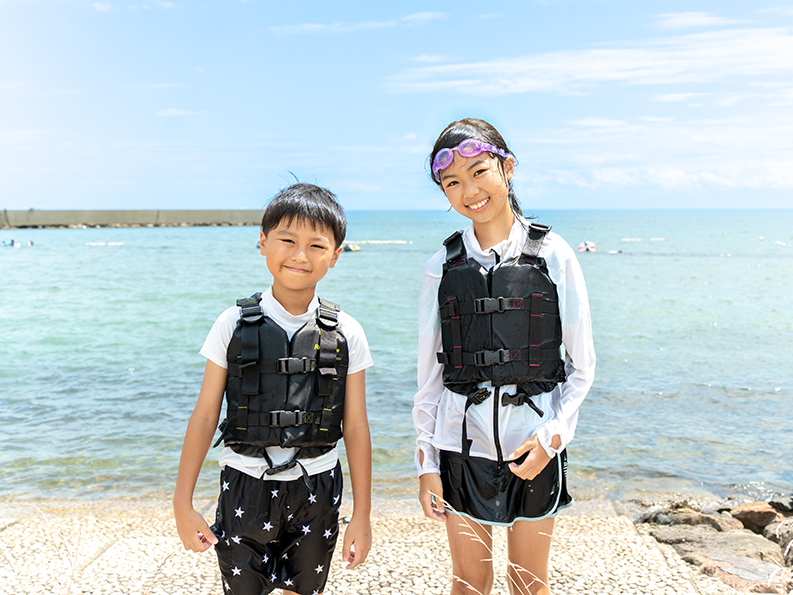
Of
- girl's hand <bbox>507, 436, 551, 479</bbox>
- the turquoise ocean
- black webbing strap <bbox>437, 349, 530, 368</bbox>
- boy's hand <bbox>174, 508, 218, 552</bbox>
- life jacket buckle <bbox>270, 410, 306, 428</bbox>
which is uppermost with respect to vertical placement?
black webbing strap <bbox>437, 349, 530, 368</bbox>

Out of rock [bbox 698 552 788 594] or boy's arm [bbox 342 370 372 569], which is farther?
rock [bbox 698 552 788 594]

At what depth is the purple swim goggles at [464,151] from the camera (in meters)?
2.60

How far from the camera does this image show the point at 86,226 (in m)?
79.4

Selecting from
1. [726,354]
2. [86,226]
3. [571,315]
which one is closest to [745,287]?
[726,354]

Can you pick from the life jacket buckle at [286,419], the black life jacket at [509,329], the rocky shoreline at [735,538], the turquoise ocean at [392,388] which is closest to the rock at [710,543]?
the rocky shoreline at [735,538]

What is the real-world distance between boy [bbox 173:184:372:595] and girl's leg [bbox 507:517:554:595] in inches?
22.6

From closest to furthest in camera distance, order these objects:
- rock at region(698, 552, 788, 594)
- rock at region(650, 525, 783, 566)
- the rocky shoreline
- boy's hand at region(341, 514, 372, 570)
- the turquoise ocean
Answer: boy's hand at region(341, 514, 372, 570) < rock at region(698, 552, 788, 594) < the rocky shoreline < rock at region(650, 525, 783, 566) < the turquoise ocean

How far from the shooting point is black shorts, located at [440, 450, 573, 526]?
2.51 metres

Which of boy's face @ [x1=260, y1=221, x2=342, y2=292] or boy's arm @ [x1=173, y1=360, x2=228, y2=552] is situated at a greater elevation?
boy's face @ [x1=260, y1=221, x2=342, y2=292]

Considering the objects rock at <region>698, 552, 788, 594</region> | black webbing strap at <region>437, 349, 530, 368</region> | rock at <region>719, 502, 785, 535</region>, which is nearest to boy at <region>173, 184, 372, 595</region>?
black webbing strap at <region>437, 349, 530, 368</region>

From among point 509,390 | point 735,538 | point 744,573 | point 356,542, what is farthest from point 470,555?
point 735,538

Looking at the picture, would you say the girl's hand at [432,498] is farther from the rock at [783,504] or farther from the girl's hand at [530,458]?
the rock at [783,504]

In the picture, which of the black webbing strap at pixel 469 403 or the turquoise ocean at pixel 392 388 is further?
the turquoise ocean at pixel 392 388

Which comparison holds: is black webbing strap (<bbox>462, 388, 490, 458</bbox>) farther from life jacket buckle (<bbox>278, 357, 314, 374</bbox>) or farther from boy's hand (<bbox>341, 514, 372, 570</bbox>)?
life jacket buckle (<bbox>278, 357, 314, 374</bbox>)
